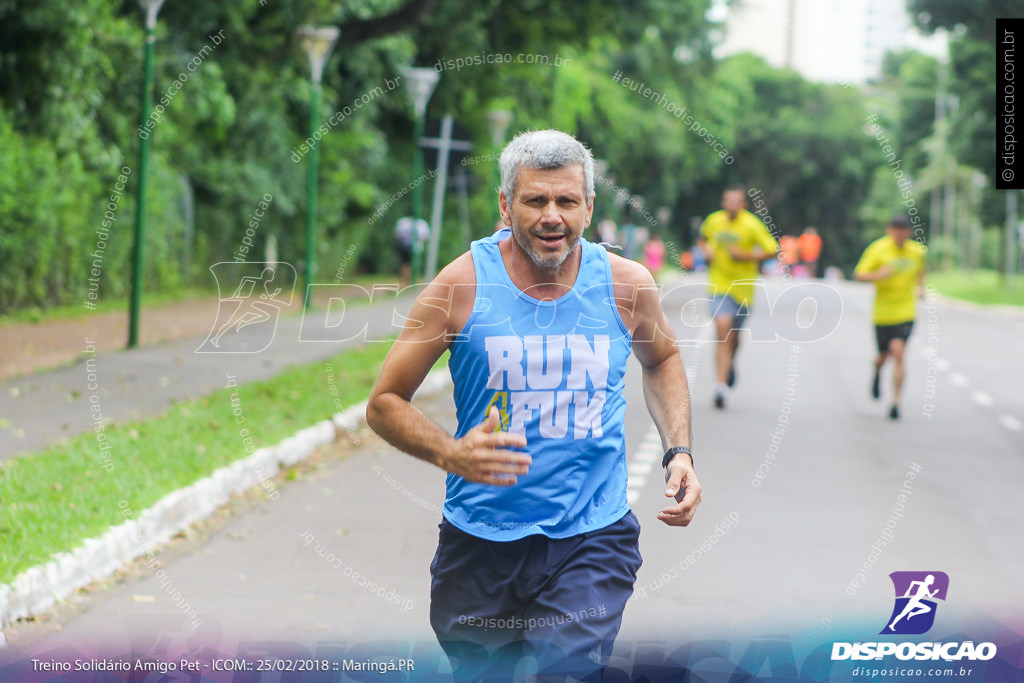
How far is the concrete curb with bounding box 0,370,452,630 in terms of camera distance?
515cm

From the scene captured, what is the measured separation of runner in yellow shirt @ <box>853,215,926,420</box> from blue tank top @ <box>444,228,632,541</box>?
28.0 ft

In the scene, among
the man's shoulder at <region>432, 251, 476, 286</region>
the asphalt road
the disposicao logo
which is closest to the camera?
the man's shoulder at <region>432, 251, 476, 286</region>

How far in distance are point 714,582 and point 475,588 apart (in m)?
2.92

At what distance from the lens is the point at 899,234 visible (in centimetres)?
1162

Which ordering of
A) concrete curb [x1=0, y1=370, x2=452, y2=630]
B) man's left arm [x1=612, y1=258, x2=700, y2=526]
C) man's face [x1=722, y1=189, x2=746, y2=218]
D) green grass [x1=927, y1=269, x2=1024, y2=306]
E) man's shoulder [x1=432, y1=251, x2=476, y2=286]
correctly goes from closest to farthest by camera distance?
man's shoulder [x1=432, y1=251, x2=476, y2=286] → man's left arm [x1=612, y1=258, x2=700, y2=526] → concrete curb [x1=0, y1=370, x2=452, y2=630] → man's face [x1=722, y1=189, x2=746, y2=218] → green grass [x1=927, y1=269, x2=1024, y2=306]

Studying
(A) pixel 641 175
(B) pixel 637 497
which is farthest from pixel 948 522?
(A) pixel 641 175

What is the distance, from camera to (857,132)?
65.9 m

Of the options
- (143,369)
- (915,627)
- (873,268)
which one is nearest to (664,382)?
(915,627)

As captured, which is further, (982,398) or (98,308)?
(98,308)

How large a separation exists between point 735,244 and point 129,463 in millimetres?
5878

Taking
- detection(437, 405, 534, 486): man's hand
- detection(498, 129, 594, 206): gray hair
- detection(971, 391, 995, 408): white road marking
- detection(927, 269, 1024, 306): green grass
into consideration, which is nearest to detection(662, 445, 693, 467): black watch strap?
detection(437, 405, 534, 486): man's hand

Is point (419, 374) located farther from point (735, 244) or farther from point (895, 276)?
point (895, 276)

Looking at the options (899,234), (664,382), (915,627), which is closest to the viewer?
(664,382)

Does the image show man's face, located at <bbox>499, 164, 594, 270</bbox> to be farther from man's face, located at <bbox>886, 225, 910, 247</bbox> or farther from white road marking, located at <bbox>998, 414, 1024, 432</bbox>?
white road marking, located at <bbox>998, 414, 1024, 432</bbox>
